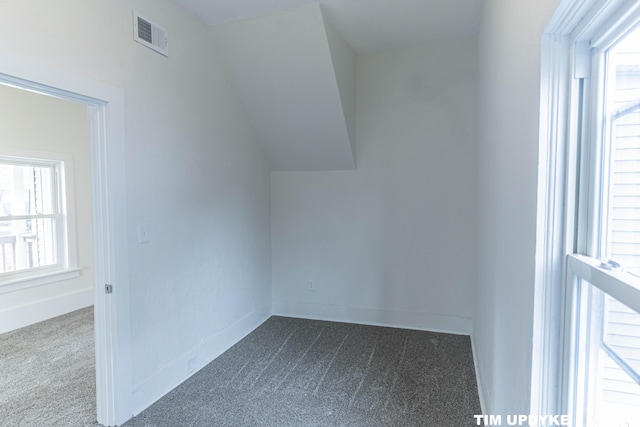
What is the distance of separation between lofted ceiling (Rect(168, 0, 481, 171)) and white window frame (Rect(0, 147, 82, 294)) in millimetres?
2529

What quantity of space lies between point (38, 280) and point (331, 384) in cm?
356

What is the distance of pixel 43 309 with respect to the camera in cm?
388

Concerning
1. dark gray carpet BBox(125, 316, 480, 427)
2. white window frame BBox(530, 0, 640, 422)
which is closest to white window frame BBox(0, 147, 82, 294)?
dark gray carpet BBox(125, 316, 480, 427)

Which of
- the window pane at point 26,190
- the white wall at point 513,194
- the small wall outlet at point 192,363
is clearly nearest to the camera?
the white wall at point 513,194

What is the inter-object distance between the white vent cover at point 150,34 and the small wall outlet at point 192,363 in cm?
232

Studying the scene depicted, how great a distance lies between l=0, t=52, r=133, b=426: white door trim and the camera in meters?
2.01

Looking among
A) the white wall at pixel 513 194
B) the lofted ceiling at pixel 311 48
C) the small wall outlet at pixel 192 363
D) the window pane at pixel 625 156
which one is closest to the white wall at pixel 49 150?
the lofted ceiling at pixel 311 48

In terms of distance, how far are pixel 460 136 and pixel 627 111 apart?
A: 2726 millimetres

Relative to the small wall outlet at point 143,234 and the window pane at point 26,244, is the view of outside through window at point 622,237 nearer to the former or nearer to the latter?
the small wall outlet at point 143,234

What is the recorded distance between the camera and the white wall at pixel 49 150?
11.8 feet

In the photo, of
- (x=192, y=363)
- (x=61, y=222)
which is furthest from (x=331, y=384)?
(x=61, y=222)

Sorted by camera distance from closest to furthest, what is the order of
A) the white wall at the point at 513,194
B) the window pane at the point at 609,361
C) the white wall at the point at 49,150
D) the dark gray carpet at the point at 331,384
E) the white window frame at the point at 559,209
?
the window pane at the point at 609,361 → the white window frame at the point at 559,209 → the white wall at the point at 513,194 → the dark gray carpet at the point at 331,384 → the white wall at the point at 49,150

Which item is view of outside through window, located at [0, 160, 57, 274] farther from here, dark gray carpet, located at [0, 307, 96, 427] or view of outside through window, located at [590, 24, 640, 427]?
view of outside through window, located at [590, 24, 640, 427]

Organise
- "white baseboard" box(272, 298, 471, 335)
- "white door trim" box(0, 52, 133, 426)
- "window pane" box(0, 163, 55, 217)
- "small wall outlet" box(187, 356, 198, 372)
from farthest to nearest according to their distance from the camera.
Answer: "window pane" box(0, 163, 55, 217), "white baseboard" box(272, 298, 471, 335), "small wall outlet" box(187, 356, 198, 372), "white door trim" box(0, 52, 133, 426)
